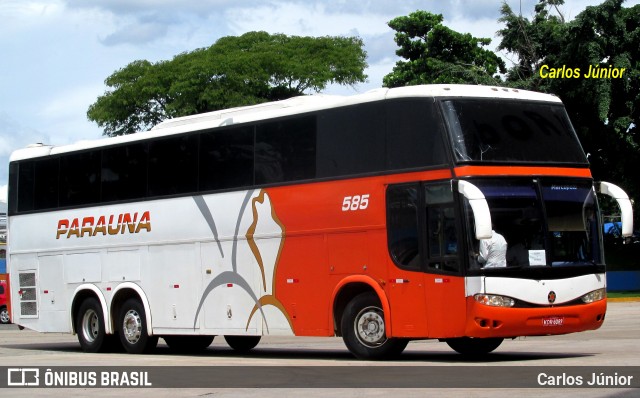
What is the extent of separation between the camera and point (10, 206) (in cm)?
2428

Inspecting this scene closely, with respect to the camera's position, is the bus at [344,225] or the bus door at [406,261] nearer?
the bus at [344,225]

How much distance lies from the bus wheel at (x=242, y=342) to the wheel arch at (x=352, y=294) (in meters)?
4.72

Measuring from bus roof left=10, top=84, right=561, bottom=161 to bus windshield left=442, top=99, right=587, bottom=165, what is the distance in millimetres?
162

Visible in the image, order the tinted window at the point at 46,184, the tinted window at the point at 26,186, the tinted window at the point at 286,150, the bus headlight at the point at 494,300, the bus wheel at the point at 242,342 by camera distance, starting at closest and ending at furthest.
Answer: the bus headlight at the point at 494,300
the tinted window at the point at 286,150
the bus wheel at the point at 242,342
the tinted window at the point at 46,184
the tinted window at the point at 26,186

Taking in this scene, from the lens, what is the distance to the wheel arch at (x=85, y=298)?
21.7m

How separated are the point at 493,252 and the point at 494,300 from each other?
65 cm

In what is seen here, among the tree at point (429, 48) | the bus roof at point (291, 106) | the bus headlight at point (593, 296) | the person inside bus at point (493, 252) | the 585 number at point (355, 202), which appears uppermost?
the tree at point (429, 48)

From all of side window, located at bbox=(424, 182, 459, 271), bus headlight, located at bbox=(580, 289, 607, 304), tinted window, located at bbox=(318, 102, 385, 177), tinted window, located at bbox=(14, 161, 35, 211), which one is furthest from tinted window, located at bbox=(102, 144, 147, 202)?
bus headlight, located at bbox=(580, 289, 607, 304)

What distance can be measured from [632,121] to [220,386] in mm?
31752

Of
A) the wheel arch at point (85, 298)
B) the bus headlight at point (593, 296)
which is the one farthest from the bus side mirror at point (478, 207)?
the wheel arch at point (85, 298)

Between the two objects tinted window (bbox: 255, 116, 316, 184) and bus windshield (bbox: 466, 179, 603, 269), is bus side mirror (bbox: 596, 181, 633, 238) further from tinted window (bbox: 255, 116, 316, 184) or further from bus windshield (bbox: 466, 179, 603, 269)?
tinted window (bbox: 255, 116, 316, 184)

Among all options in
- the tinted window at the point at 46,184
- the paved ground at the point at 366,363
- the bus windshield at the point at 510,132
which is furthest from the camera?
the tinted window at the point at 46,184

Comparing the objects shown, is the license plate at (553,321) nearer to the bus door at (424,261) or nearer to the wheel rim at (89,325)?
the bus door at (424,261)

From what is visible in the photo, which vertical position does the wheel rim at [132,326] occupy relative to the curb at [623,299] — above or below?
above
